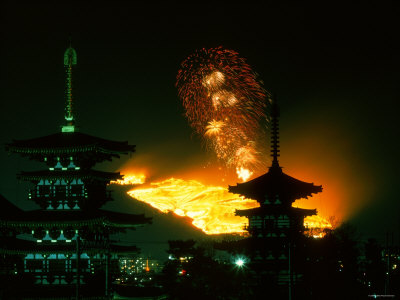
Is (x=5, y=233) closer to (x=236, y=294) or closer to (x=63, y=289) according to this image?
(x=63, y=289)

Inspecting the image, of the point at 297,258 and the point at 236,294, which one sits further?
the point at 297,258

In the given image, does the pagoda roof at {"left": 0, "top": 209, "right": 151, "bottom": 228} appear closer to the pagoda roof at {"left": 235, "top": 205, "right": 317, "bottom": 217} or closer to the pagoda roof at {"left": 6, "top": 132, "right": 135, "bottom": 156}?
the pagoda roof at {"left": 6, "top": 132, "right": 135, "bottom": 156}

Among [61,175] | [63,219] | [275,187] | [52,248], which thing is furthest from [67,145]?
[275,187]

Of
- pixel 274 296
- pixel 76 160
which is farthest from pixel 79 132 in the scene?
pixel 274 296

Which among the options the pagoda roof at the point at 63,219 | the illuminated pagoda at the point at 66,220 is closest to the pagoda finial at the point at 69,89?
the illuminated pagoda at the point at 66,220

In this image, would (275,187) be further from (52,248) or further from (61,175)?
(52,248)

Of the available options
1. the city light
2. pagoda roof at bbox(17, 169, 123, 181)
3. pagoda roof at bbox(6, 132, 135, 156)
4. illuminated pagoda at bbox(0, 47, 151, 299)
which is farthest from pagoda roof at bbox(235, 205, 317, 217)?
pagoda roof at bbox(17, 169, 123, 181)

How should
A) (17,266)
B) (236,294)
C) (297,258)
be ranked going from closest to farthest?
(236,294) < (297,258) < (17,266)
